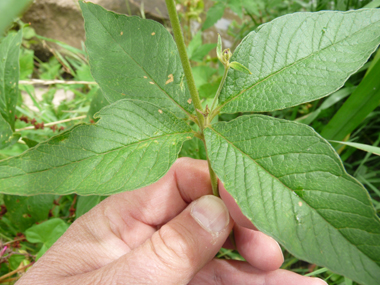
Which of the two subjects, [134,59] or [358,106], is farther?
[358,106]

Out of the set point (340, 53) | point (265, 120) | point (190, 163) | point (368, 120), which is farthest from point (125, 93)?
point (368, 120)

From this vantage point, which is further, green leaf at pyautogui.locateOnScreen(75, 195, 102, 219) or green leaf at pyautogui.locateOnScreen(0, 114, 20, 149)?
green leaf at pyautogui.locateOnScreen(75, 195, 102, 219)

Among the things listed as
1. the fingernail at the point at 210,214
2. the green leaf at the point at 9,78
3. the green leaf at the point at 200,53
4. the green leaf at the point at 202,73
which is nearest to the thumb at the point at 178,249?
the fingernail at the point at 210,214

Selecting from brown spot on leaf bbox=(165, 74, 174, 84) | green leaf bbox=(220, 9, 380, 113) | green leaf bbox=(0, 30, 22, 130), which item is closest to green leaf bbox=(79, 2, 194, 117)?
brown spot on leaf bbox=(165, 74, 174, 84)

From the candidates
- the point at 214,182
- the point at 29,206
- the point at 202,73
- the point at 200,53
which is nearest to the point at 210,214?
the point at 214,182

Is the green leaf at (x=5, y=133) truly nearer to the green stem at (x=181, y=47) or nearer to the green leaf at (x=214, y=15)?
the green stem at (x=181, y=47)

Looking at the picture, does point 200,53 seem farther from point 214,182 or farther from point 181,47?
point 181,47

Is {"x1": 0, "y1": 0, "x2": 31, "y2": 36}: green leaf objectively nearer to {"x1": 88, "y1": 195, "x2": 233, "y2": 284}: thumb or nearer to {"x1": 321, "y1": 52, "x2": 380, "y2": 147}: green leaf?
{"x1": 88, "y1": 195, "x2": 233, "y2": 284}: thumb
